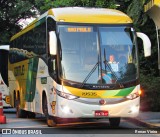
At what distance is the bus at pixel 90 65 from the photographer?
13.5m

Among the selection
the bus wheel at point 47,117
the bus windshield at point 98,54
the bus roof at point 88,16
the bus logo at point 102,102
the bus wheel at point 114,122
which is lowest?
the bus wheel at point 114,122

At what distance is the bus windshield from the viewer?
540 inches

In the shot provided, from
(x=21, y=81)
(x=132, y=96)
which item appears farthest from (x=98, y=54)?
(x=21, y=81)

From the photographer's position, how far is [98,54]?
1388cm

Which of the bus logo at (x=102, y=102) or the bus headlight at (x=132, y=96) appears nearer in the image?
the bus logo at (x=102, y=102)

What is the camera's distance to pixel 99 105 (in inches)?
530

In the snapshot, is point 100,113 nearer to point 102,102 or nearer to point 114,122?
point 102,102

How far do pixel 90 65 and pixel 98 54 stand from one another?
0.43m

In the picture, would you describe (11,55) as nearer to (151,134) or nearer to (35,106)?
(35,106)

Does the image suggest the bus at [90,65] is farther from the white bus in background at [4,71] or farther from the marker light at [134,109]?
the white bus in background at [4,71]

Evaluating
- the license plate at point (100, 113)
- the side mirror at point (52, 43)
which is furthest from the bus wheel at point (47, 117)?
the side mirror at point (52, 43)

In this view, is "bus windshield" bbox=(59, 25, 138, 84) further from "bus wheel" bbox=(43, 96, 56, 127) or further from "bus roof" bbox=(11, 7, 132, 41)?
"bus wheel" bbox=(43, 96, 56, 127)

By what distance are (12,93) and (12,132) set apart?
29.9ft

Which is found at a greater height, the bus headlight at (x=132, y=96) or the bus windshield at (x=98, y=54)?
the bus windshield at (x=98, y=54)
